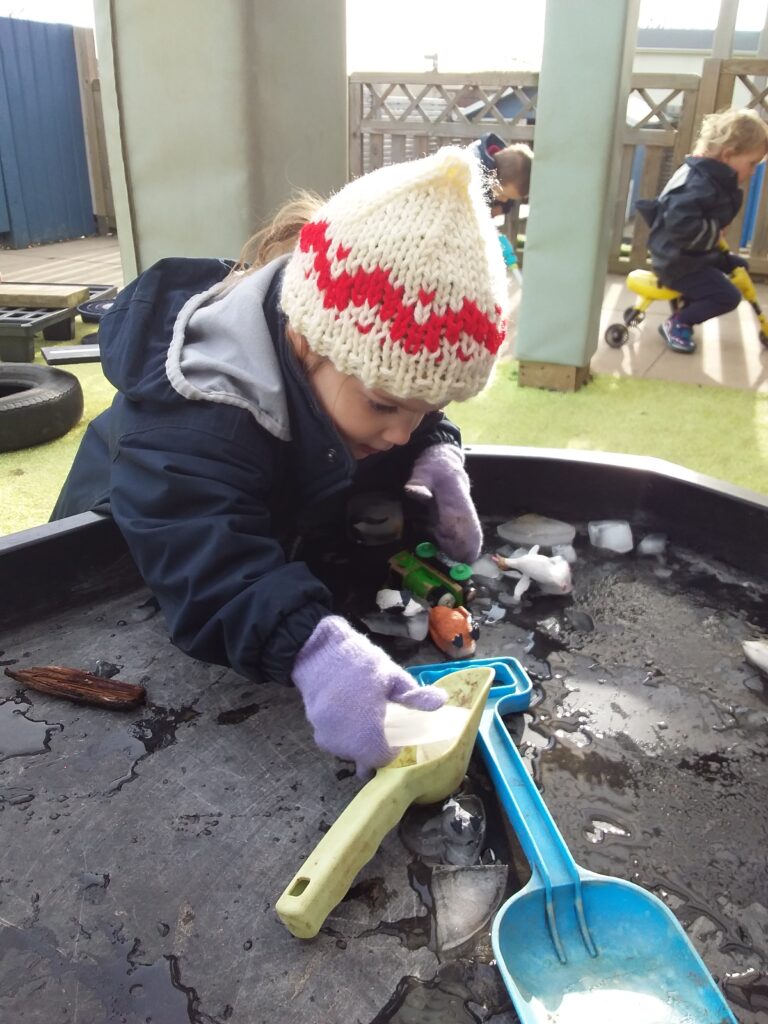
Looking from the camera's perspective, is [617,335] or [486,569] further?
[617,335]

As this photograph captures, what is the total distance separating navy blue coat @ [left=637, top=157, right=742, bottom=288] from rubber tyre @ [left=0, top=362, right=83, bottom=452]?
217 centimetres

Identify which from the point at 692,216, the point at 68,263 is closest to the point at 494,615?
the point at 692,216

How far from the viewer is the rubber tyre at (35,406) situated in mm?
2219

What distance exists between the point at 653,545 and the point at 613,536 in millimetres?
60

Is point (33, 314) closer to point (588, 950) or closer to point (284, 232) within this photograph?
point (284, 232)

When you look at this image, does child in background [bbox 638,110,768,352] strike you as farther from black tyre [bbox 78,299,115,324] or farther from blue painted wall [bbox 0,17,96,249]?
blue painted wall [bbox 0,17,96,249]

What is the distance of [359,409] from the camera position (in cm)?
90

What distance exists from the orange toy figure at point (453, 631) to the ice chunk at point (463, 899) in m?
0.32

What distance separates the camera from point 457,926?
0.68m

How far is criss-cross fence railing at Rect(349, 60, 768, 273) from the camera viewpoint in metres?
4.62

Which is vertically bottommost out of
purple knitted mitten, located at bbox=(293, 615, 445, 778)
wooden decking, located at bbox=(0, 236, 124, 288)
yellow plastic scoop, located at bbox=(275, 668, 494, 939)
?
wooden decking, located at bbox=(0, 236, 124, 288)

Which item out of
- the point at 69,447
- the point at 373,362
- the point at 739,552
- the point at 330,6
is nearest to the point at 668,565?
the point at 739,552

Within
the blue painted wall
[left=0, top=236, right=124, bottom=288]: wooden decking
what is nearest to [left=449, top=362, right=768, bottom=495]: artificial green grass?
[left=0, top=236, right=124, bottom=288]: wooden decking

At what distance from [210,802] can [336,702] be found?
0.55ft
